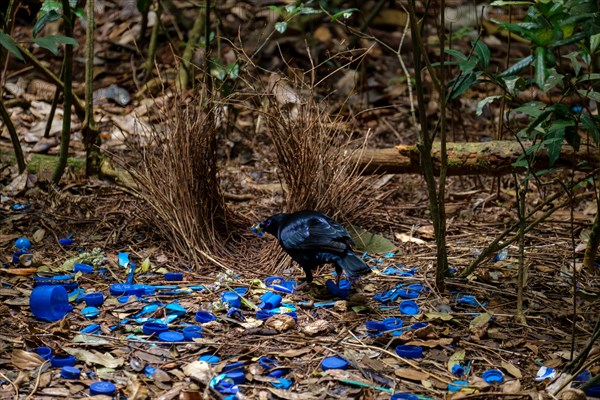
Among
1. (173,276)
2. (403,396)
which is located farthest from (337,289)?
(403,396)

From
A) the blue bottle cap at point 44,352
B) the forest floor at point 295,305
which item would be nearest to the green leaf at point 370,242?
the forest floor at point 295,305

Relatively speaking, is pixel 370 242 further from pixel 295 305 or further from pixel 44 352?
pixel 44 352

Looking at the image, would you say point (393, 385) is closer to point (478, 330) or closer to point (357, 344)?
point (357, 344)

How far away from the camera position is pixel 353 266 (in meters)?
3.23

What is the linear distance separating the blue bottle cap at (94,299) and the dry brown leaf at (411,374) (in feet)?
4.43

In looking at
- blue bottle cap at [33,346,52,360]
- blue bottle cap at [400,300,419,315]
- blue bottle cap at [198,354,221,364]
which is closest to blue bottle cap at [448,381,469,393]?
blue bottle cap at [400,300,419,315]

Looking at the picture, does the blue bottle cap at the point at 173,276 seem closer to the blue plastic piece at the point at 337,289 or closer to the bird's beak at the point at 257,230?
the bird's beak at the point at 257,230

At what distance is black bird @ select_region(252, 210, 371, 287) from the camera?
3299 mm

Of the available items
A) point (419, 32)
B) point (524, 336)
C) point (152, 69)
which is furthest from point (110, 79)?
point (524, 336)

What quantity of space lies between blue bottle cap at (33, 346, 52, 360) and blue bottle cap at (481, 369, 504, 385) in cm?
156

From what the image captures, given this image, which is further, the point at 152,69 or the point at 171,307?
the point at 152,69

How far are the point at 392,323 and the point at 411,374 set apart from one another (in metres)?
0.43

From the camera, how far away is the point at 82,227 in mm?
4219

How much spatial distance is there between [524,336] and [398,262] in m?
0.98
